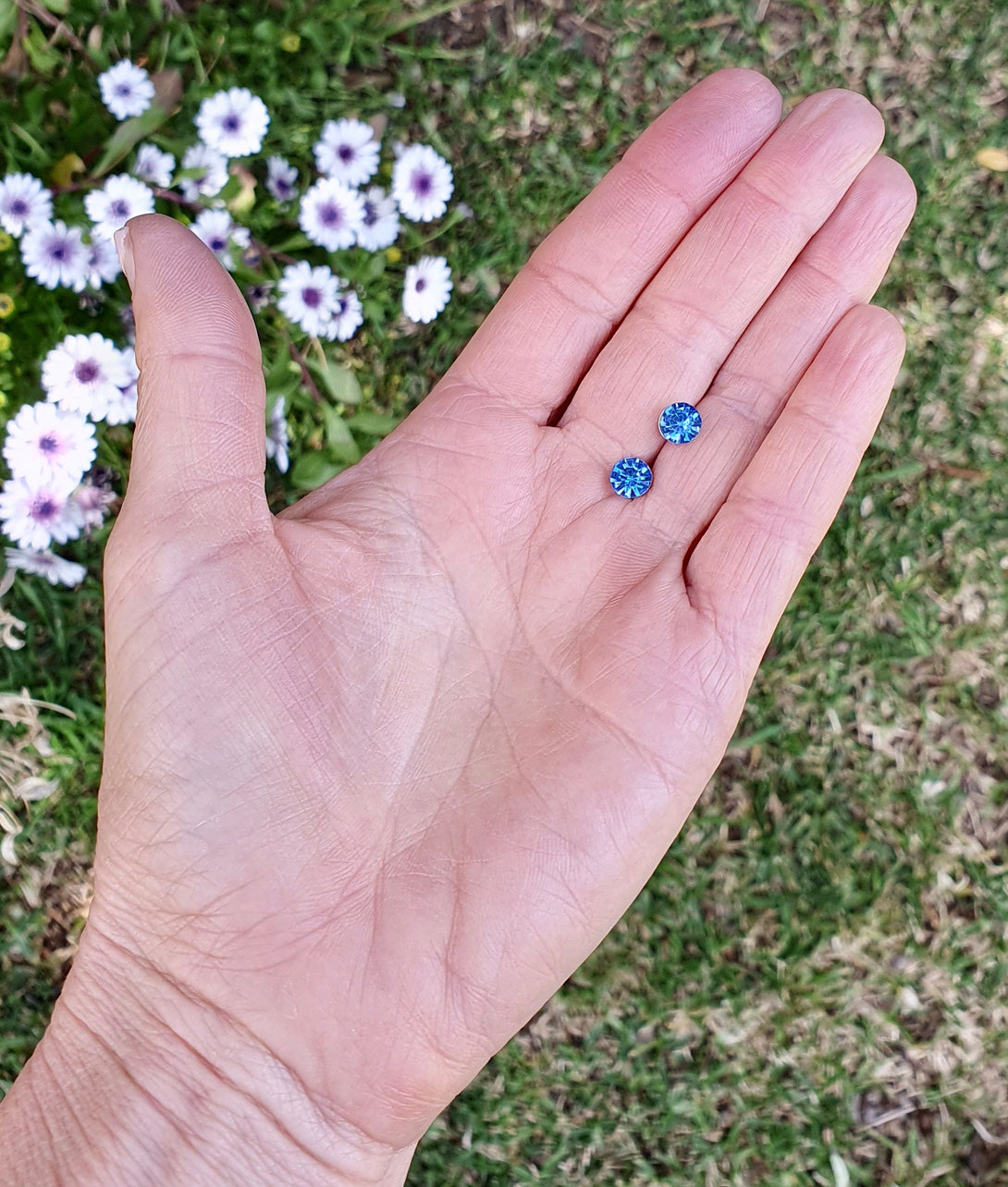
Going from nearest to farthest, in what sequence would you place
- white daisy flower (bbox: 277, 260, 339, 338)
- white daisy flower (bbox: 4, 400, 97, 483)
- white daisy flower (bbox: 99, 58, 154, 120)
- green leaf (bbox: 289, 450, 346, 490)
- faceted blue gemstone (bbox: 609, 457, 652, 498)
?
faceted blue gemstone (bbox: 609, 457, 652, 498) → white daisy flower (bbox: 4, 400, 97, 483) → white daisy flower (bbox: 99, 58, 154, 120) → white daisy flower (bbox: 277, 260, 339, 338) → green leaf (bbox: 289, 450, 346, 490)

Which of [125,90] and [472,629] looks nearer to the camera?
[472,629]

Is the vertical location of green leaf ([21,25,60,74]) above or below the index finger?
above

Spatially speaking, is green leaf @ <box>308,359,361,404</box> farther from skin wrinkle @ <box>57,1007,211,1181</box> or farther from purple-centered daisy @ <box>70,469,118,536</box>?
skin wrinkle @ <box>57,1007,211,1181</box>

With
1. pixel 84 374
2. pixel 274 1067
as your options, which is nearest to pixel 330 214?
pixel 84 374

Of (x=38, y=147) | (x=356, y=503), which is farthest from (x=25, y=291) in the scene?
(x=356, y=503)

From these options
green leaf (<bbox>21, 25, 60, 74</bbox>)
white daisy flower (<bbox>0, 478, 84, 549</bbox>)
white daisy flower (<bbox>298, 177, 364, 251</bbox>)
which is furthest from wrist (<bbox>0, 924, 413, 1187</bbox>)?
green leaf (<bbox>21, 25, 60, 74</bbox>)

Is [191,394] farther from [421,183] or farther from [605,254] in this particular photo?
[421,183]

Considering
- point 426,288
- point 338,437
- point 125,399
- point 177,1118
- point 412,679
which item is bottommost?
point 177,1118
